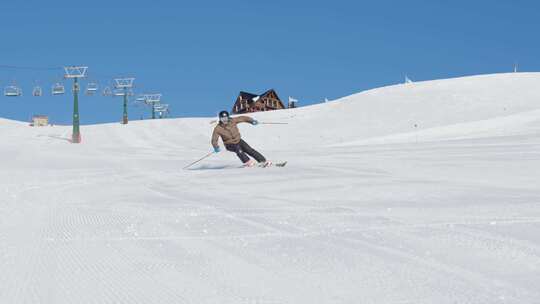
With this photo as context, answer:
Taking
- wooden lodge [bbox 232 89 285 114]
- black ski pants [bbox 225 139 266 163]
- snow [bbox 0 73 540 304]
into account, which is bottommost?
snow [bbox 0 73 540 304]

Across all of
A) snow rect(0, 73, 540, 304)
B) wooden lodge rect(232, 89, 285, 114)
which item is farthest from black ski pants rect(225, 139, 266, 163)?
wooden lodge rect(232, 89, 285, 114)

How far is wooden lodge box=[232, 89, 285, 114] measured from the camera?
348 ft

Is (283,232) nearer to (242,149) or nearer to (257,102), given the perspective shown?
(242,149)

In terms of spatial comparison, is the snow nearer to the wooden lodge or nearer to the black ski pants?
the black ski pants

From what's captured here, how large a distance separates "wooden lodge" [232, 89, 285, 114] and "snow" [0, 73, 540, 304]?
90914 millimetres

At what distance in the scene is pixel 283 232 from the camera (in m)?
5.49

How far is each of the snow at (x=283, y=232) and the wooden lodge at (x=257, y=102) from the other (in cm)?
9091

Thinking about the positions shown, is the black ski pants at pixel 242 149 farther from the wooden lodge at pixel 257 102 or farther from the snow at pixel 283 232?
the wooden lodge at pixel 257 102

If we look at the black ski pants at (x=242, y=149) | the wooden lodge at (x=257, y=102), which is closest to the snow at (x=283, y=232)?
the black ski pants at (x=242, y=149)

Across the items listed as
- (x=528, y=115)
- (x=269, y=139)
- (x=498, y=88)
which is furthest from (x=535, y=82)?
(x=269, y=139)

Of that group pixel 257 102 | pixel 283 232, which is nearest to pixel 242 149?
pixel 283 232

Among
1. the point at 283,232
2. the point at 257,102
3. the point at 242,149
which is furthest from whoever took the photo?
the point at 257,102

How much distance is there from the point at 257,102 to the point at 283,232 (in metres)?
100

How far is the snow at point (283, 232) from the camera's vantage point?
3.54 meters
